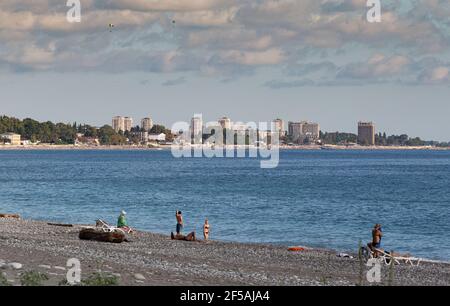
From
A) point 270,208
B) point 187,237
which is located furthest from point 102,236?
point 270,208

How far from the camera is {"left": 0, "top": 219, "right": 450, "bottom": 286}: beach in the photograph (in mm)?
22812

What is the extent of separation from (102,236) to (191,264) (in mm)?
9320

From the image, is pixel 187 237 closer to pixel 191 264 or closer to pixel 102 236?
pixel 102 236

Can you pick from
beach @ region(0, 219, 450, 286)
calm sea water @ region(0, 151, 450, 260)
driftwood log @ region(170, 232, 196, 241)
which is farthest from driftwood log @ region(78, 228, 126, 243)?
calm sea water @ region(0, 151, 450, 260)

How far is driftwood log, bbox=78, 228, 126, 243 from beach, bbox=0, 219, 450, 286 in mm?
434

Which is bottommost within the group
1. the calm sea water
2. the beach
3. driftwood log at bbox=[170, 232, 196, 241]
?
the calm sea water

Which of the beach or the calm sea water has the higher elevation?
the beach

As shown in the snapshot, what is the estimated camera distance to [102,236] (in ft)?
121

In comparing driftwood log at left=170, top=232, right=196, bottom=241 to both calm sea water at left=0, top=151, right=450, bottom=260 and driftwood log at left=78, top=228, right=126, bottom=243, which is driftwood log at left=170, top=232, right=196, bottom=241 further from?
calm sea water at left=0, top=151, right=450, bottom=260

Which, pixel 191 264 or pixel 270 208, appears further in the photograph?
pixel 270 208

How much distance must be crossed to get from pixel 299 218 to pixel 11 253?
3965 centimetres

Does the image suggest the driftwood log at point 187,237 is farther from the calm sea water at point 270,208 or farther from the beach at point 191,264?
the calm sea water at point 270,208

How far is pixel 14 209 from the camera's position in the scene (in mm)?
71188
